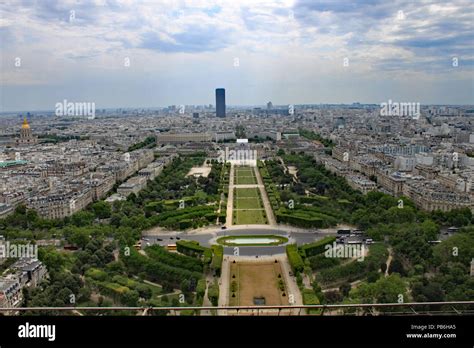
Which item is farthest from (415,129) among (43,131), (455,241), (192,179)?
(43,131)

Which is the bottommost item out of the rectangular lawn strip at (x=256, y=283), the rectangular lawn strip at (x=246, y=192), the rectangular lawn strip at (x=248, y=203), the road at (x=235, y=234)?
the rectangular lawn strip at (x=256, y=283)

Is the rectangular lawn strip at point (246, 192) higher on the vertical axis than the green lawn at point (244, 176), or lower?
lower

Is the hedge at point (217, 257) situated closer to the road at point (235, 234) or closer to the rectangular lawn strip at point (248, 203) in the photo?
the road at point (235, 234)

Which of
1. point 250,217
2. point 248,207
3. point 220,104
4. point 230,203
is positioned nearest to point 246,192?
point 230,203

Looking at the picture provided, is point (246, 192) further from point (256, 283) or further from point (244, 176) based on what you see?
point (256, 283)

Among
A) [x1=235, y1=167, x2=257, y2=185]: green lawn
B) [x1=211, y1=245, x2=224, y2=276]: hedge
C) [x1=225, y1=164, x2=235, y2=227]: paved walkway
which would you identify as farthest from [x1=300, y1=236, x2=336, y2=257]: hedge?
[x1=235, y1=167, x2=257, y2=185]: green lawn

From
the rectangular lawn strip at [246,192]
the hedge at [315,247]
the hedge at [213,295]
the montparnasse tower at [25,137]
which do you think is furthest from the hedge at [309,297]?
the montparnasse tower at [25,137]

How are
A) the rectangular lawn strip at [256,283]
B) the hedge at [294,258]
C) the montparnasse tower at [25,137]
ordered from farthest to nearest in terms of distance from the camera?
1. the montparnasse tower at [25,137]
2. the hedge at [294,258]
3. the rectangular lawn strip at [256,283]

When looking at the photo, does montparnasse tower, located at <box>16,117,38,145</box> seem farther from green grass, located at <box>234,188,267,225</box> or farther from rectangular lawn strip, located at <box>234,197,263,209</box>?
rectangular lawn strip, located at <box>234,197,263,209</box>

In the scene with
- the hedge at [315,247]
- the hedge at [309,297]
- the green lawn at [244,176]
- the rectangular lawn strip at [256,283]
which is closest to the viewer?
the hedge at [309,297]
